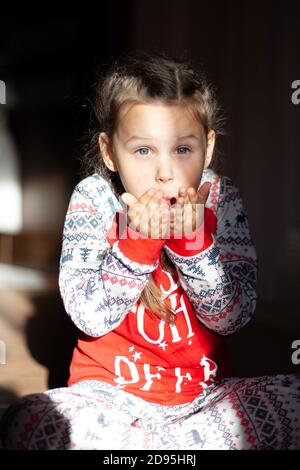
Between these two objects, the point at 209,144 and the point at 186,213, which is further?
the point at 209,144

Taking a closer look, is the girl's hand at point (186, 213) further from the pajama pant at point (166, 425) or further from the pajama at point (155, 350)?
the pajama pant at point (166, 425)

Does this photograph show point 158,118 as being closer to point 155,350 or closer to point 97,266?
point 97,266

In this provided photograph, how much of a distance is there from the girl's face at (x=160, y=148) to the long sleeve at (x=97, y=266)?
0.10 meters

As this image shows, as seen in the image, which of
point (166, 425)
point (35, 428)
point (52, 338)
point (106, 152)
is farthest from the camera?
point (52, 338)

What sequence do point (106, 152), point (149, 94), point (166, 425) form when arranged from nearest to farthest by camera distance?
point (166, 425)
point (149, 94)
point (106, 152)

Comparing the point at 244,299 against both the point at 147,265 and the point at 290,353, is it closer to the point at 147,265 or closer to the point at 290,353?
the point at 147,265

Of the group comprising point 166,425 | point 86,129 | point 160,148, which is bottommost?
point 166,425

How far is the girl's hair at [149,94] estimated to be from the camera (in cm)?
122

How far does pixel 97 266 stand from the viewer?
124 centimetres

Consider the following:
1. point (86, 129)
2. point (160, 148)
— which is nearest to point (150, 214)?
point (160, 148)

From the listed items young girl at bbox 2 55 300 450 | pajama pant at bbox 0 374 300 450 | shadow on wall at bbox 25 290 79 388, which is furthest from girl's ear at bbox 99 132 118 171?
shadow on wall at bbox 25 290 79 388

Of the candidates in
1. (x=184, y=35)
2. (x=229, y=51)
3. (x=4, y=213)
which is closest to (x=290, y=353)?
(x=229, y=51)

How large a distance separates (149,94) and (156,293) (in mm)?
326

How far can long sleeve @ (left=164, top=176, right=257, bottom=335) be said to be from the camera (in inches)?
44.4
